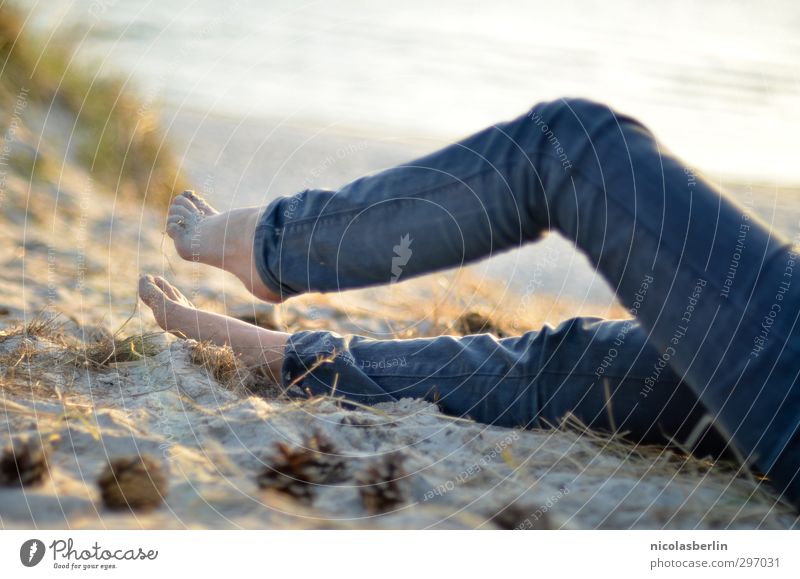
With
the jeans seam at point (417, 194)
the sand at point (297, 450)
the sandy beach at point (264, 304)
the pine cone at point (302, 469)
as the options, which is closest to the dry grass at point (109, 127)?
the sandy beach at point (264, 304)

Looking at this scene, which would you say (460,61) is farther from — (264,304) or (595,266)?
(595,266)

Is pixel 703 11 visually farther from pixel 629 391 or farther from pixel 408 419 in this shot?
pixel 408 419

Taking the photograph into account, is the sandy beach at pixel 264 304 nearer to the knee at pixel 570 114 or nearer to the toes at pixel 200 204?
the toes at pixel 200 204

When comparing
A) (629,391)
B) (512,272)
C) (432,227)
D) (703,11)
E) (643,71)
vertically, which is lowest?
(512,272)

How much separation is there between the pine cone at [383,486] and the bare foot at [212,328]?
14.1 inches

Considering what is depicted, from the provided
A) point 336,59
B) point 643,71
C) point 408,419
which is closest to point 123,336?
point 408,419

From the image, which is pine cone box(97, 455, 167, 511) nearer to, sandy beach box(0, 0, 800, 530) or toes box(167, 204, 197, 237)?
sandy beach box(0, 0, 800, 530)

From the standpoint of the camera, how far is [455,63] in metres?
1.85

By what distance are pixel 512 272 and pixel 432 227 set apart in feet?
4.59

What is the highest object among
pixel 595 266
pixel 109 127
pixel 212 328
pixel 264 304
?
pixel 595 266

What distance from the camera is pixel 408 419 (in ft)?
3.43

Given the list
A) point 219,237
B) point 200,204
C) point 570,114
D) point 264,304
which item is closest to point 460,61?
point 264,304

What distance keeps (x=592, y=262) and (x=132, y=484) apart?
54 centimetres

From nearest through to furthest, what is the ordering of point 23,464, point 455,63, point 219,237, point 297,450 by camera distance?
point 23,464
point 297,450
point 219,237
point 455,63
